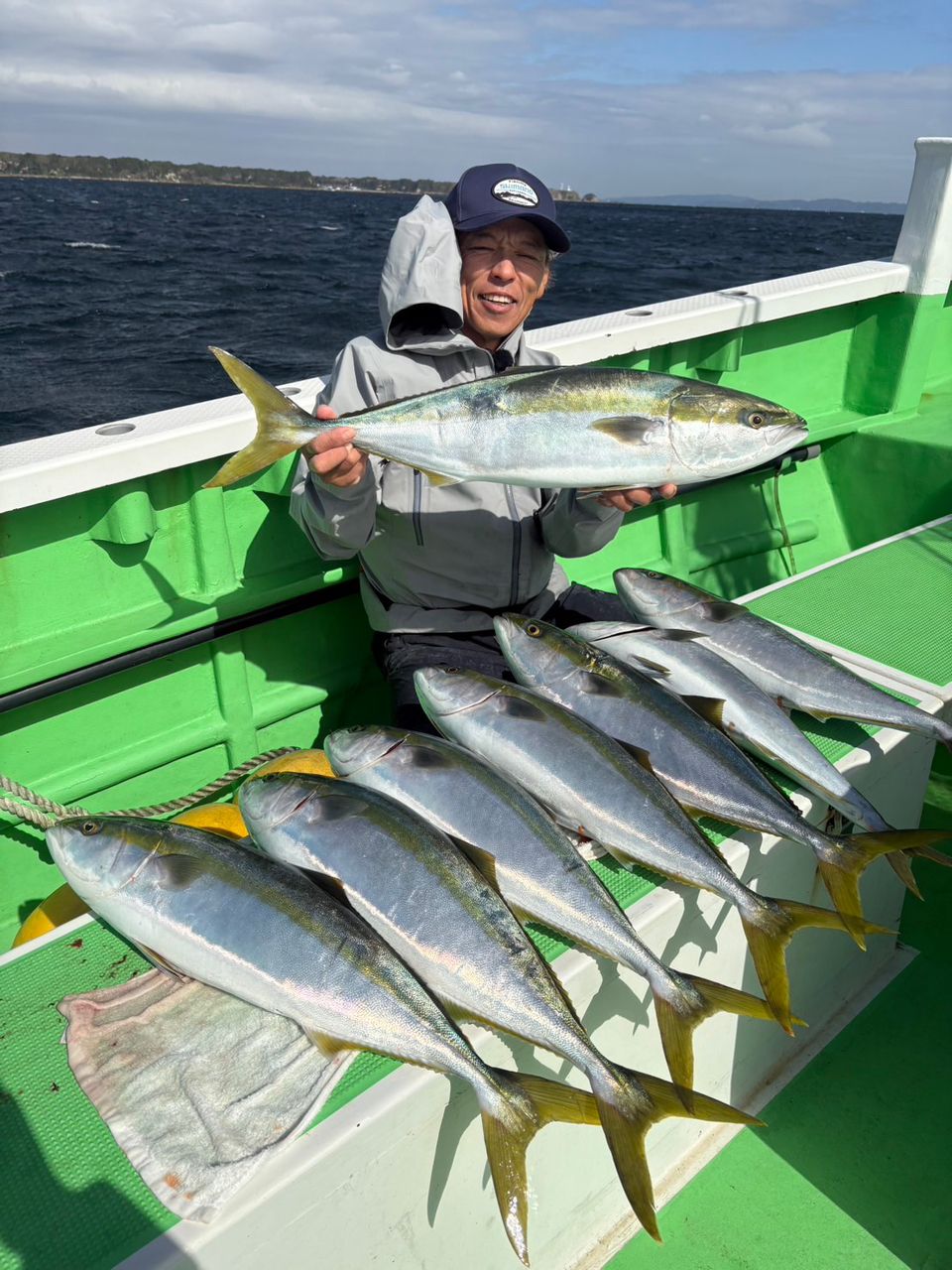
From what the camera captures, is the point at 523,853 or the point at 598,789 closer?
the point at 523,853

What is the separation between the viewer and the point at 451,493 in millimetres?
2846

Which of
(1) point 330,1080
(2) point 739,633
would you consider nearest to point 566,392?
(2) point 739,633

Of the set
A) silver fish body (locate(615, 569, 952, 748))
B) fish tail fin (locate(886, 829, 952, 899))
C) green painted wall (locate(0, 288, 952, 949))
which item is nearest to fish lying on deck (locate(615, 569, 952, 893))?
silver fish body (locate(615, 569, 952, 748))

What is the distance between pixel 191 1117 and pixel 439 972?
0.49 metres

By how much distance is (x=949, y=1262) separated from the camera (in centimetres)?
232

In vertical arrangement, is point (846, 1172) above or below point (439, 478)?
below

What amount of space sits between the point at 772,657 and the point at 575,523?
0.71 m

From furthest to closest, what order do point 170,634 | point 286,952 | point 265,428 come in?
point 170,634
point 265,428
point 286,952

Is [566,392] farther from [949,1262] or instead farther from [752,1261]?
[949,1262]

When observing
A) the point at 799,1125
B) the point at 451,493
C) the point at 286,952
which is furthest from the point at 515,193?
the point at 799,1125

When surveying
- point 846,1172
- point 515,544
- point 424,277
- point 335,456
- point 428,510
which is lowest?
point 846,1172

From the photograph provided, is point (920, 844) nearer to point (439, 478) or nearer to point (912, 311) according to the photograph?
point (439, 478)

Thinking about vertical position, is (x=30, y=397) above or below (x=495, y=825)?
below

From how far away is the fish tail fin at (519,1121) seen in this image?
1.53m
